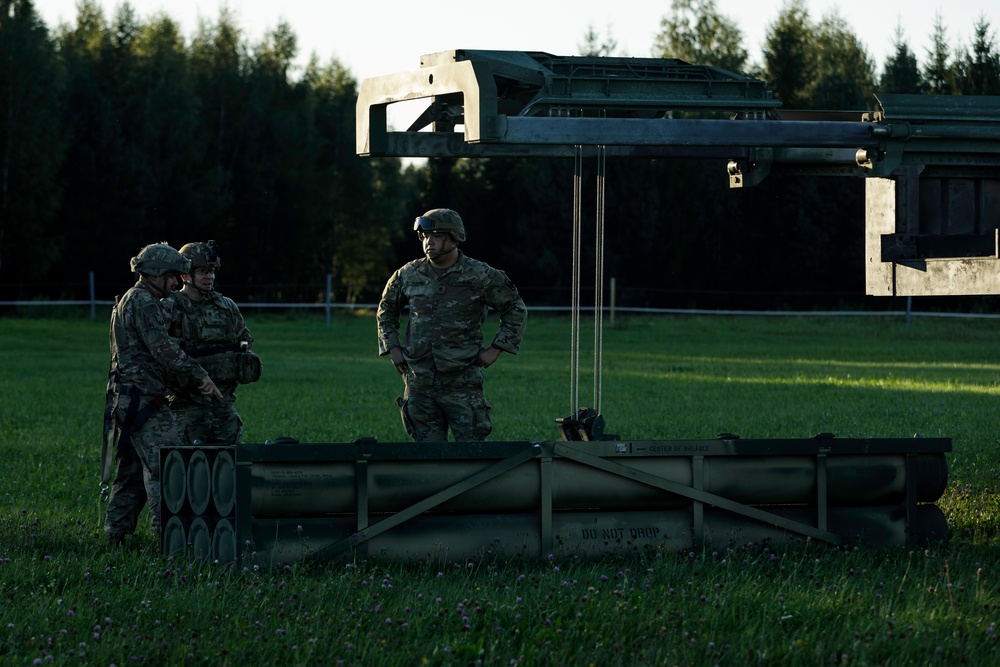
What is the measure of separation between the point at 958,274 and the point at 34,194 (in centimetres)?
5614

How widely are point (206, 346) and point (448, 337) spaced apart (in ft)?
5.79

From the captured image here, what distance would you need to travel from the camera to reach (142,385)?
9648 millimetres

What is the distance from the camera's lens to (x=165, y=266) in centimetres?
967

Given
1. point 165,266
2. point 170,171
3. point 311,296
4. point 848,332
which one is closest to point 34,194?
point 170,171

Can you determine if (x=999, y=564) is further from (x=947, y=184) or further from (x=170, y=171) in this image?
(x=170, y=171)

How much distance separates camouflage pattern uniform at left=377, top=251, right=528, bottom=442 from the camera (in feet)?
34.7

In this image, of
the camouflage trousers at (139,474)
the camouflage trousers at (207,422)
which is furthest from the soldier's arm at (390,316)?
the camouflage trousers at (139,474)

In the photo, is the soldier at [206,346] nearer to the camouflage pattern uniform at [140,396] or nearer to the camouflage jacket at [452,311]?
the camouflage pattern uniform at [140,396]

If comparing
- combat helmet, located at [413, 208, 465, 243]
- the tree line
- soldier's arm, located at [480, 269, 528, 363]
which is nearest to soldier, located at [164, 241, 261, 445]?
combat helmet, located at [413, 208, 465, 243]

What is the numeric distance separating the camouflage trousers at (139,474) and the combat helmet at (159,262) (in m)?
0.91

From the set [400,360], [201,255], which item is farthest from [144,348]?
[400,360]

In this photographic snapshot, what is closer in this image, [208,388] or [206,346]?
[208,388]

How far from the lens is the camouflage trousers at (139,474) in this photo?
31.2 feet

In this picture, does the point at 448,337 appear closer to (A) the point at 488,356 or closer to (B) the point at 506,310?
(A) the point at 488,356
